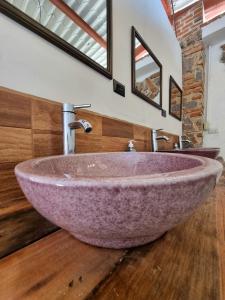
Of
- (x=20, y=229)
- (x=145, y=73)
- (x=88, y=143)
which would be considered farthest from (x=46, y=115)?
(x=145, y=73)

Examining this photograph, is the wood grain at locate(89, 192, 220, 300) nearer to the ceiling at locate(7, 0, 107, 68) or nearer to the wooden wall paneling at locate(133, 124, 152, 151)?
the ceiling at locate(7, 0, 107, 68)

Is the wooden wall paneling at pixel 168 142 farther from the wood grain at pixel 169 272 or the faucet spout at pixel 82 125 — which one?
the wood grain at pixel 169 272

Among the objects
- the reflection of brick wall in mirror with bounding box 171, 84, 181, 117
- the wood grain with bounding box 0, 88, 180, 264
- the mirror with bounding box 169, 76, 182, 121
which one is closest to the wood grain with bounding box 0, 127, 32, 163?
the wood grain with bounding box 0, 88, 180, 264

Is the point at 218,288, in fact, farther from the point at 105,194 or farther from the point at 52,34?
the point at 52,34

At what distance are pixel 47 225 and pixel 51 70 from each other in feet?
1.59

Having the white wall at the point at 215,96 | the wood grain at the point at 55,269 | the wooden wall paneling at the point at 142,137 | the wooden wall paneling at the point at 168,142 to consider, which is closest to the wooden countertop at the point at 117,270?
the wood grain at the point at 55,269

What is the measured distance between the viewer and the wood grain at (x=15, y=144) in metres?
0.45

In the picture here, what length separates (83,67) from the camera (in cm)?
76

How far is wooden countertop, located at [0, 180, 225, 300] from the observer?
248 mm

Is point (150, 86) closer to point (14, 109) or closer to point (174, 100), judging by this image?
point (174, 100)

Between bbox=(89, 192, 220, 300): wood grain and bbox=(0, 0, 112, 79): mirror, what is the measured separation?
64 centimetres

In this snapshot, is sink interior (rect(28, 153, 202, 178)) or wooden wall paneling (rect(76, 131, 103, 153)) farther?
wooden wall paneling (rect(76, 131, 103, 153))

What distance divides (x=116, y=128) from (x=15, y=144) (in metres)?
0.54

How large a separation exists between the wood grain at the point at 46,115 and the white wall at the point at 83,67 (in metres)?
0.05
